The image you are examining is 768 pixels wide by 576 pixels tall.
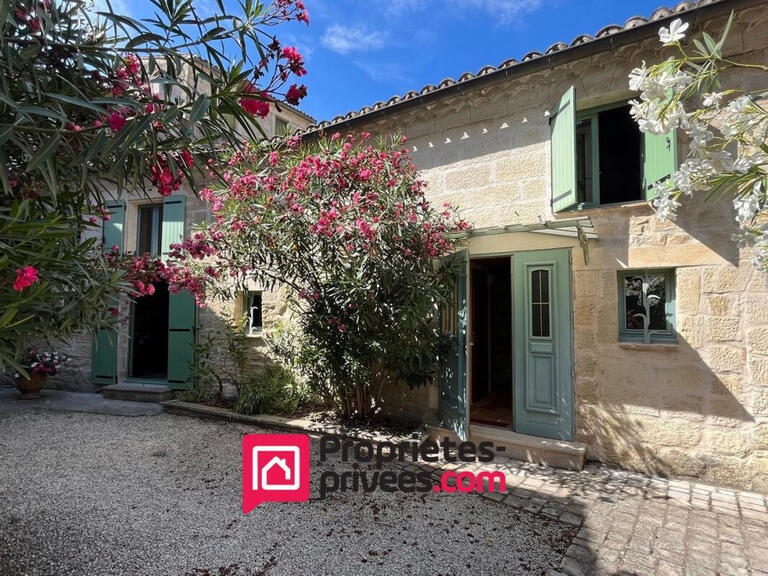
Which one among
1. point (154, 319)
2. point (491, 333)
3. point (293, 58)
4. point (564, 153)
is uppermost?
point (564, 153)

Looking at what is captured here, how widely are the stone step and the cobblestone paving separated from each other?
6.17 metres

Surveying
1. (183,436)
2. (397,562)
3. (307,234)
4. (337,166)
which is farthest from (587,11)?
(183,436)

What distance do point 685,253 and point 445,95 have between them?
12.5 feet

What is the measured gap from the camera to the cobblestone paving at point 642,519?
9.65ft

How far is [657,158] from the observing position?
4547mm

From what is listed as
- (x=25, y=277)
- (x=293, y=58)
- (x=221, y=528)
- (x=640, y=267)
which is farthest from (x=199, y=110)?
(x=640, y=267)

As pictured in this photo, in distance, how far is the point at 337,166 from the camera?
4.94 metres

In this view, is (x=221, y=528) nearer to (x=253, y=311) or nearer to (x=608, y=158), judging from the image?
(x=253, y=311)

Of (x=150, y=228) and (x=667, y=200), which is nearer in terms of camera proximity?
(x=667, y=200)

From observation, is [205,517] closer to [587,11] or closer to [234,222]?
[234,222]

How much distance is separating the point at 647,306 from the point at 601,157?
210 cm

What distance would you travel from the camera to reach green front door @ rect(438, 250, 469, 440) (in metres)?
5.25

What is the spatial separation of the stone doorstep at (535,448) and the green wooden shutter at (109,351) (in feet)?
25.4
